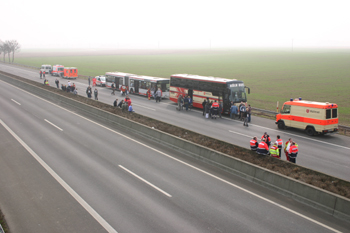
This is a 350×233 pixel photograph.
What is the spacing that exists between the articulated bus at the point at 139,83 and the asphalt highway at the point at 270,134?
212 inches

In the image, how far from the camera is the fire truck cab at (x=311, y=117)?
21.3 m

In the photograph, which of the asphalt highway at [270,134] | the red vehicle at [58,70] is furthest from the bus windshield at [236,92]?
the red vehicle at [58,70]

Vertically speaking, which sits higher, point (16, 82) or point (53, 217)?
point (16, 82)

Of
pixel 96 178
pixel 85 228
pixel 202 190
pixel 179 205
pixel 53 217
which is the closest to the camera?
pixel 85 228

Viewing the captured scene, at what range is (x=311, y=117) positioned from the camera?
22000 mm

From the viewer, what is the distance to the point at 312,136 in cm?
2219

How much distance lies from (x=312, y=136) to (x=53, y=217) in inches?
752

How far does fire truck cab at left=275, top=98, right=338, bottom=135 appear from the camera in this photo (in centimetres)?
2133

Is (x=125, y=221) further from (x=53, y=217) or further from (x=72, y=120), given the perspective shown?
(x=72, y=120)

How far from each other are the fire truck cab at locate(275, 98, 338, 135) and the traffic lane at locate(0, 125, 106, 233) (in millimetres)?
17949

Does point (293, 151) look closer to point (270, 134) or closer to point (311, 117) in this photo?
point (270, 134)

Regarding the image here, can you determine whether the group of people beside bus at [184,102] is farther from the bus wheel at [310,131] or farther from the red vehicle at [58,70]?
the red vehicle at [58,70]

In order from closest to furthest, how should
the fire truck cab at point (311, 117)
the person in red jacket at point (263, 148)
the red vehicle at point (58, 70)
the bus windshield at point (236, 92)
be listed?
1. the person in red jacket at point (263, 148)
2. the fire truck cab at point (311, 117)
3. the bus windshield at point (236, 92)
4. the red vehicle at point (58, 70)

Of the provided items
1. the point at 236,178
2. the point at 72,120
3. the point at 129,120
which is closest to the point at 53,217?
the point at 236,178
